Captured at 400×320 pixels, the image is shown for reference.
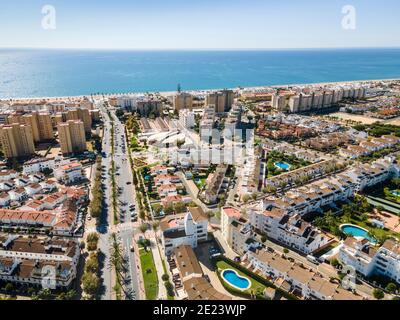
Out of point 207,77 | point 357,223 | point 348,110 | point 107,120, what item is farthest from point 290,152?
point 207,77

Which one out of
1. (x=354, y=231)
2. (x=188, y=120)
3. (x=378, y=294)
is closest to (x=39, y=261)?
(x=378, y=294)

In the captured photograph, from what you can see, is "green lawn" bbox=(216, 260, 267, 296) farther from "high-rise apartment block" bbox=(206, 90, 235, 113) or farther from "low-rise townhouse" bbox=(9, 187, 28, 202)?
"high-rise apartment block" bbox=(206, 90, 235, 113)

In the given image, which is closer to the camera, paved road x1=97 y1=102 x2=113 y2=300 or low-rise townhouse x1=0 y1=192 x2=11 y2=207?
paved road x1=97 y1=102 x2=113 y2=300

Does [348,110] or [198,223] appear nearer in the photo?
[198,223]

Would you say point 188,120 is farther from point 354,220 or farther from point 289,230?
point 289,230

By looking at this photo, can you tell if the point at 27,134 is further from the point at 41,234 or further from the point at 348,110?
the point at 348,110

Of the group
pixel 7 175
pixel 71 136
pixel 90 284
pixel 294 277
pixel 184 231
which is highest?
pixel 71 136

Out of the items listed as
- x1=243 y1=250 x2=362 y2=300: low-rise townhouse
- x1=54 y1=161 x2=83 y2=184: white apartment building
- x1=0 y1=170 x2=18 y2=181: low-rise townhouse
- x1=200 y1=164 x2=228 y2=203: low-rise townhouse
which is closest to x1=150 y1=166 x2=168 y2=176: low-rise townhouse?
x1=200 y1=164 x2=228 y2=203: low-rise townhouse
